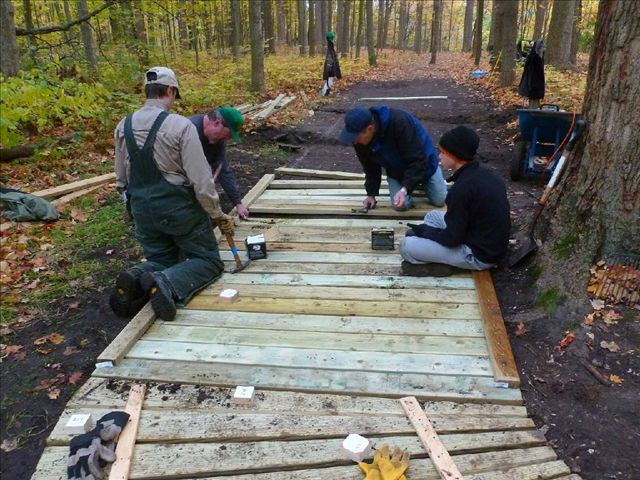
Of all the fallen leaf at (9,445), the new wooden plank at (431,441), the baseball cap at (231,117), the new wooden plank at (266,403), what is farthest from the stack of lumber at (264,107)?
the new wooden plank at (431,441)

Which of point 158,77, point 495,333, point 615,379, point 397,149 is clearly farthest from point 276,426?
point 397,149

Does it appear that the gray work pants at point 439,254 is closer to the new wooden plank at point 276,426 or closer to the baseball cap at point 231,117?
the new wooden plank at point 276,426

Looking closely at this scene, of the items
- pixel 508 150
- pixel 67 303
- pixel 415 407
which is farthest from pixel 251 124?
pixel 415 407

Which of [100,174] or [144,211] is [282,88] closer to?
[100,174]

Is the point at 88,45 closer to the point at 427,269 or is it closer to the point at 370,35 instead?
the point at 427,269

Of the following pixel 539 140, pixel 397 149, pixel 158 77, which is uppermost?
pixel 158 77

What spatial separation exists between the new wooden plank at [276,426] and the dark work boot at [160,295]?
0.97m

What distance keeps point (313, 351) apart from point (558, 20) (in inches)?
512

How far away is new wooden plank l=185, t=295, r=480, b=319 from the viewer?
3.28 metres

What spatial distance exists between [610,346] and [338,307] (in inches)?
70.0

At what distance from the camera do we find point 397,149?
471 cm

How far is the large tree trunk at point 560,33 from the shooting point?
462 inches

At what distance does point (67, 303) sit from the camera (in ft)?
13.1

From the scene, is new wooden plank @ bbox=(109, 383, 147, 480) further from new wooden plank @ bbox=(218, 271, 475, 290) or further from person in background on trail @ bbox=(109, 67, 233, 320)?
new wooden plank @ bbox=(218, 271, 475, 290)
